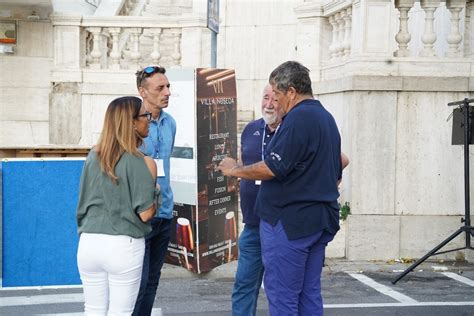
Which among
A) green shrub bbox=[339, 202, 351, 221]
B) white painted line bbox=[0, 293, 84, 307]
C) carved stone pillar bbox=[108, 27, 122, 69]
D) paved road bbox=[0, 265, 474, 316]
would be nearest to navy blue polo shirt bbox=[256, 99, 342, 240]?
paved road bbox=[0, 265, 474, 316]

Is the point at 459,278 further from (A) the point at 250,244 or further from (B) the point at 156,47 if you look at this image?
(B) the point at 156,47

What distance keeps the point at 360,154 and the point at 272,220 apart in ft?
15.1

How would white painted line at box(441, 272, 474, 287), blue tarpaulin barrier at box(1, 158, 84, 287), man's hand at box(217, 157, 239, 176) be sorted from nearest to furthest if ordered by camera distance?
1. man's hand at box(217, 157, 239, 176)
2. blue tarpaulin barrier at box(1, 158, 84, 287)
3. white painted line at box(441, 272, 474, 287)

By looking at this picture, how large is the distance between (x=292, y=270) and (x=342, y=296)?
3090 mm

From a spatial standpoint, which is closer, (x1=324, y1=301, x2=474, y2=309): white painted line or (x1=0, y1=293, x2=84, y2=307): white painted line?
(x1=324, y1=301, x2=474, y2=309): white painted line

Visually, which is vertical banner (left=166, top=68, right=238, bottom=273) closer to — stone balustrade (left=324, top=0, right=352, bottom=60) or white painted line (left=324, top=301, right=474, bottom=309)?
white painted line (left=324, top=301, right=474, bottom=309)

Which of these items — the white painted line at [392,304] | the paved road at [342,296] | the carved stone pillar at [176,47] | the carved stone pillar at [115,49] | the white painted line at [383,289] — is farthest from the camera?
the carved stone pillar at [176,47]

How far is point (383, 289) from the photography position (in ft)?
27.7

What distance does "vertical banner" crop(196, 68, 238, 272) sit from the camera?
806 centimetres

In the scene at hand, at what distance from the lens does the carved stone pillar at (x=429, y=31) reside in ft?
32.5

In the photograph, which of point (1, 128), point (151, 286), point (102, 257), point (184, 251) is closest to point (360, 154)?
point (184, 251)

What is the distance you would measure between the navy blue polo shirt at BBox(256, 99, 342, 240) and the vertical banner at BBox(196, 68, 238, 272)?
2835 mm

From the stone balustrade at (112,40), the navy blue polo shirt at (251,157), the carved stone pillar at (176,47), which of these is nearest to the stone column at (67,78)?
the stone balustrade at (112,40)

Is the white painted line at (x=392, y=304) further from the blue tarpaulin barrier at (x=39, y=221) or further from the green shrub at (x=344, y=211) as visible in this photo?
the blue tarpaulin barrier at (x=39, y=221)
